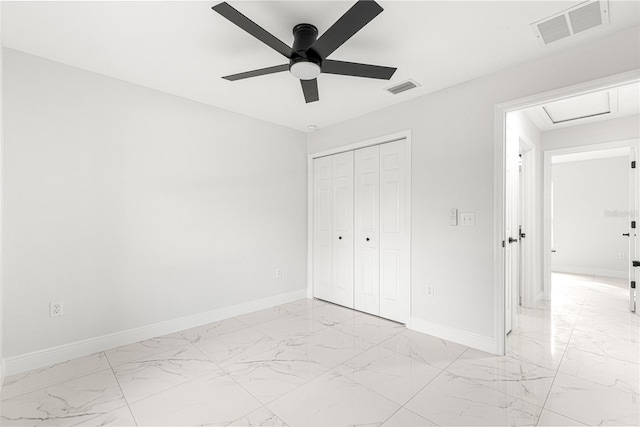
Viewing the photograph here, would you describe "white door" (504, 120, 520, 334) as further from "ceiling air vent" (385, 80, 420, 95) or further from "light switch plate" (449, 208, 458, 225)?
"ceiling air vent" (385, 80, 420, 95)

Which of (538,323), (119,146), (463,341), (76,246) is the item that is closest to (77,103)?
(119,146)

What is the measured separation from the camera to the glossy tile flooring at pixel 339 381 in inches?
70.1

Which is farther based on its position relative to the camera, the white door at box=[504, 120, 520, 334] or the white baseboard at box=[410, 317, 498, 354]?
the white door at box=[504, 120, 520, 334]

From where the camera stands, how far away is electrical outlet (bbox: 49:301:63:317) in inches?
94.6

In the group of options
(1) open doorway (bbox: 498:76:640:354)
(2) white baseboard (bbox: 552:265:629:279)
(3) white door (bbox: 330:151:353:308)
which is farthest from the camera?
(2) white baseboard (bbox: 552:265:629:279)

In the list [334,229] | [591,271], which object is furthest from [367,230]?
[591,271]

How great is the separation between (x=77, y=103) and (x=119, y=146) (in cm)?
44

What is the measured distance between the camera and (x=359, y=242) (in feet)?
12.4

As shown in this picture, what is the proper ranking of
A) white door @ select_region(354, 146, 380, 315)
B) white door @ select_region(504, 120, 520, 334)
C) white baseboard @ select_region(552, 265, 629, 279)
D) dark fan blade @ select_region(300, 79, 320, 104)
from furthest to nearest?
1. white baseboard @ select_region(552, 265, 629, 279)
2. white door @ select_region(354, 146, 380, 315)
3. white door @ select_region(504, 120, 520, 334)
4. dark fan blade @ select_region(300, 79, 320, 104)

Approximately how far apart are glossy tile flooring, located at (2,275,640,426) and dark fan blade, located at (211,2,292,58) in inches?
88.0

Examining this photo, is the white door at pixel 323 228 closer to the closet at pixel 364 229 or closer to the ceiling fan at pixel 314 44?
the closet at pixel 364 229

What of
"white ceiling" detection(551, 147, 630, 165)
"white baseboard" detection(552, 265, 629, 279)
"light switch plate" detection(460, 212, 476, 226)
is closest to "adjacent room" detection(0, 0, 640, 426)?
"light switch plate" detection(460, 212, 476, 226)

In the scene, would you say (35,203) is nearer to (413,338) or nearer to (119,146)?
(119,146)

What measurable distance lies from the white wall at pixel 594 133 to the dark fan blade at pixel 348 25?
13.5 ft
